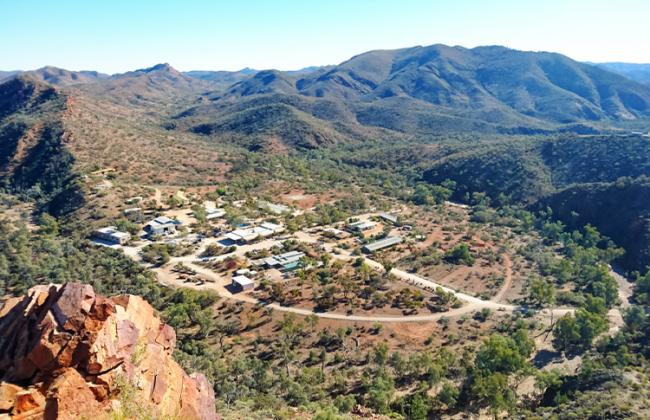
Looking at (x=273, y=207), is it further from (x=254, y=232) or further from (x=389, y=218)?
(x=389, y=218)

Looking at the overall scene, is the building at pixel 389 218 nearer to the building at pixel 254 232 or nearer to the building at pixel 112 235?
the building at pixel 254 232

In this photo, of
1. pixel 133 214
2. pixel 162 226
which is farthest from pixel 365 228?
pixel 133 214

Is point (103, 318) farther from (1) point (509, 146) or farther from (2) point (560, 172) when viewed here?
(1) point (509, 146)

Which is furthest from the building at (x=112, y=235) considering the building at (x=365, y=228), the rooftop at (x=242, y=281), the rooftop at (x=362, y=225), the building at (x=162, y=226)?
the rooftop at (x=362, y=225)

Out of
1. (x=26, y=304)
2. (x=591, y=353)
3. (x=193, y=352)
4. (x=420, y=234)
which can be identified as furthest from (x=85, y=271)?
(x=591, y=353)

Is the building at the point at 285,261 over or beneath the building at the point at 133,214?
beneath
